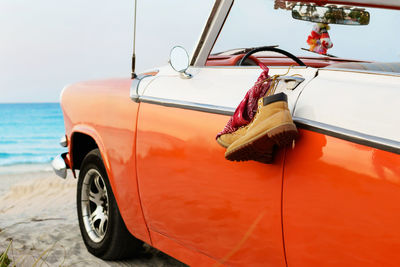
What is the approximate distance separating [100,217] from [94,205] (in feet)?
0.57

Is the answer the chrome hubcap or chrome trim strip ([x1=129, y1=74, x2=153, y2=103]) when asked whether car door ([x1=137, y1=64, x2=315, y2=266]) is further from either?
the chrome hubcap

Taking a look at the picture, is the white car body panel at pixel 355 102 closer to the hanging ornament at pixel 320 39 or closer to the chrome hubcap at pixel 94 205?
the hanging ornament at pixel 320 39

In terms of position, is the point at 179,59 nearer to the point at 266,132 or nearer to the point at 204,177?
the point at 204,177

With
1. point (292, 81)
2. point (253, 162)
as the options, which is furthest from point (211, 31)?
point (253, 162)

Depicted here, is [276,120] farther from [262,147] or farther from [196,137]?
[196,137]

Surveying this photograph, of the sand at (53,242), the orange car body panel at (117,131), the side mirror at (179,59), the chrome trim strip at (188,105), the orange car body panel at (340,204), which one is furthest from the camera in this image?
the sand at (53,242)

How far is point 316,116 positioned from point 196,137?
680mm

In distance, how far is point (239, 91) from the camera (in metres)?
2.20

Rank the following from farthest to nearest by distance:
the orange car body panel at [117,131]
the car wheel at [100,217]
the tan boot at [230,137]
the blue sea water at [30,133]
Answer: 1. the blue sea water at [30,133]
2. the car wheel at [100,217]
3. the orange car body panel at [117,131]
4. the tan boot at [230,137]

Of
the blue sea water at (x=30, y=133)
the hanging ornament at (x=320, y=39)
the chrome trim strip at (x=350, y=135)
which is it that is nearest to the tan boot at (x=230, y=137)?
the chrome trim strip at (x=350, y=135)

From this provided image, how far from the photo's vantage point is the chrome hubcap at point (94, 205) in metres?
3.59

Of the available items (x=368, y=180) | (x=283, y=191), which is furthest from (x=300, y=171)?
(x=368, y=180)

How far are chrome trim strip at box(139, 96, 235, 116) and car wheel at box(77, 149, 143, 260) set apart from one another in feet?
2.77

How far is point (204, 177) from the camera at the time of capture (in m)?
2.24
